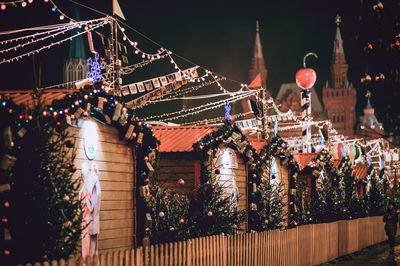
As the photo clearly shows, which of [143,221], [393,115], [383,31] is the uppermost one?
[383,31]

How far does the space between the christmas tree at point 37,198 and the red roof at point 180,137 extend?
7267 millimetres

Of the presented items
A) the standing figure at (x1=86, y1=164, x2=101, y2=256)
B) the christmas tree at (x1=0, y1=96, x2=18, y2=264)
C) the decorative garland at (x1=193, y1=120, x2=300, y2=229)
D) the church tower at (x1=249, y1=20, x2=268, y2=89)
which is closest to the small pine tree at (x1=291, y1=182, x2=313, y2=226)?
the decorative garland at (x1=193, y1=120, x2=300, y2=229)

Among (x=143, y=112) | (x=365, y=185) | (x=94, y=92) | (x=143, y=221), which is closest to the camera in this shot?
(x=94, y=92)

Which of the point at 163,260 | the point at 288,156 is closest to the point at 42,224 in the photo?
the point at 163,260

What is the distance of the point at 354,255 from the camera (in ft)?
63.3

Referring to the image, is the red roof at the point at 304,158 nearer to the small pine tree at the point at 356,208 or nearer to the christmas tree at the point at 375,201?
the small pine tree at the point at 356,208

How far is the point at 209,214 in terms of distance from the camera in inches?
518

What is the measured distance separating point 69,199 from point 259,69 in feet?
413

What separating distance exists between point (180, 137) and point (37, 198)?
324 inches

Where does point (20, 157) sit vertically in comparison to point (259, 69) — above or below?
below

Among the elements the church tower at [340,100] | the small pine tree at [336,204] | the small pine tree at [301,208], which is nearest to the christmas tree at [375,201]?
the small pine tree at [336,204]

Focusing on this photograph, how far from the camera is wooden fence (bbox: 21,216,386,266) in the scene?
335 inches

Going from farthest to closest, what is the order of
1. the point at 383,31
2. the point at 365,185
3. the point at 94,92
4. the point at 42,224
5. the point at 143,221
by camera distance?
the point at 365,185 < the point at 143,221 < the point at 94,92 < the point at 383,31 < the point at 42,224

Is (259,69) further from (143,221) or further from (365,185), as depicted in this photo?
(143,221)
